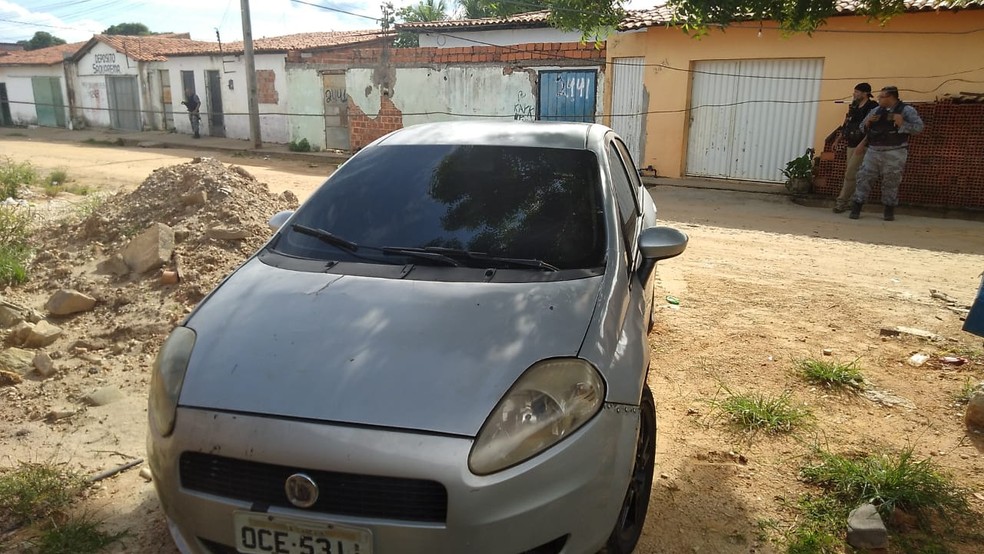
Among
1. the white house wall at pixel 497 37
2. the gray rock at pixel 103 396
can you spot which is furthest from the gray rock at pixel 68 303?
the white house wall at pixel 497 37

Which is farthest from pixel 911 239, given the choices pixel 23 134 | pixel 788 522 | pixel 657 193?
pixel 23 134

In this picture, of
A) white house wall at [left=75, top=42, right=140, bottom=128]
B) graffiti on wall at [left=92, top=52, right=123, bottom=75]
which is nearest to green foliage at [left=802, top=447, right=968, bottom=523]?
white house wall at [left=75, top=42, right=140, bottom=128]

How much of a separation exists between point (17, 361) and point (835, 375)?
5.02 meters

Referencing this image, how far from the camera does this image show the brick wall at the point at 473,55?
16.4 m

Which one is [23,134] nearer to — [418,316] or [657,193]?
[657,193]

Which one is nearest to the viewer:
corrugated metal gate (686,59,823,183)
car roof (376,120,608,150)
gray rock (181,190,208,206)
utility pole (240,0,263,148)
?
car roof (376,120,608,150)

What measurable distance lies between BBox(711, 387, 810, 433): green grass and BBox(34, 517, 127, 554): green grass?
3.00m

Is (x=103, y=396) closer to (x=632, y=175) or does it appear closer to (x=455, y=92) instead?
(x=632, y=175)

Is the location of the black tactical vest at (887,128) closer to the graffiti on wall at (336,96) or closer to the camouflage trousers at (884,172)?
the camouflage trousers at (884,172)

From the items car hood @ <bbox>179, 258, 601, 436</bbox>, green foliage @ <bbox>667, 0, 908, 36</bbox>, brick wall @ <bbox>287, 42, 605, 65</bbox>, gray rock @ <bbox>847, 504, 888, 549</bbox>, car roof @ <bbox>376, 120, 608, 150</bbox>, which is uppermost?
brick wall @ <bbox>287, 42, 605, 65</bbox>

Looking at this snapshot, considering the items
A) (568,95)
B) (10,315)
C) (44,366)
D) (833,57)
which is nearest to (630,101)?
(568,95)

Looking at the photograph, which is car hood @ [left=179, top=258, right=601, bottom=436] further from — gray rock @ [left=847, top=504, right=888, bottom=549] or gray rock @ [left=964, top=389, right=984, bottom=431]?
gray rock @ [left=964, top=389, right=984, bottom=431]

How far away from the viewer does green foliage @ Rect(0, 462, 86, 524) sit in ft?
9.57

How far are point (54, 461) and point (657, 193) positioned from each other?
37.3ft
